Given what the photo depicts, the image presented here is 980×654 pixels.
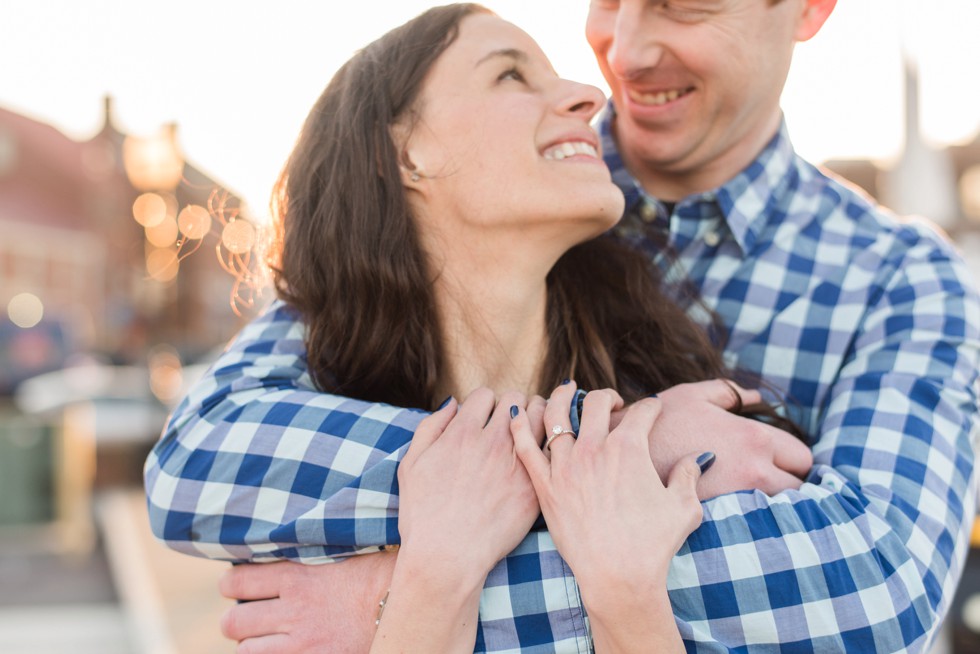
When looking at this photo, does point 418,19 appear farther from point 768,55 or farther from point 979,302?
point 979,302

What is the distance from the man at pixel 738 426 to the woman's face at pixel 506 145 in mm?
350

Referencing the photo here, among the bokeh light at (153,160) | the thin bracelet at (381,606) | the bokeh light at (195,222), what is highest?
the bokeh light at (195,222)

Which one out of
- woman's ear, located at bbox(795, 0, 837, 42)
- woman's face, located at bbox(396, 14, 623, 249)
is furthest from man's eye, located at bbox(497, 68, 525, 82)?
woman's ear, located at bbox(795, 0, 837, 42)

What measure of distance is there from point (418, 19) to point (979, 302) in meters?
1.11

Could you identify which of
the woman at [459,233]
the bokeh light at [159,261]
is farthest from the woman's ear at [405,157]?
the bokeh light at [159,261]

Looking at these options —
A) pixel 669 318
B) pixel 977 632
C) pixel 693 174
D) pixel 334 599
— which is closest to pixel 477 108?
pixel 669 318

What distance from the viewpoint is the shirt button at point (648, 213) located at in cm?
183

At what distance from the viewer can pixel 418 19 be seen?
1.58 m

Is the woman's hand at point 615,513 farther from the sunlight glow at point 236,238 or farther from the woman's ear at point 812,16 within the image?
the woman's ear at point 812,16

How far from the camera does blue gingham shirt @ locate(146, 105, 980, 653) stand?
1.08m

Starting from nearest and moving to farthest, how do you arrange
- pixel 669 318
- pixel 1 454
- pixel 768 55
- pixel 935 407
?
pixel 935 407
pixel 669 318
pixel 768 55
pixel 1 454

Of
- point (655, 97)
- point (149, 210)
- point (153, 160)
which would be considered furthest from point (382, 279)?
point (149, 210)

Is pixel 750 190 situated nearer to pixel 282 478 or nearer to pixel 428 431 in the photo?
pixel 428 431

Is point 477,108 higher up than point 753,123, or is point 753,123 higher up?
point 477,108
